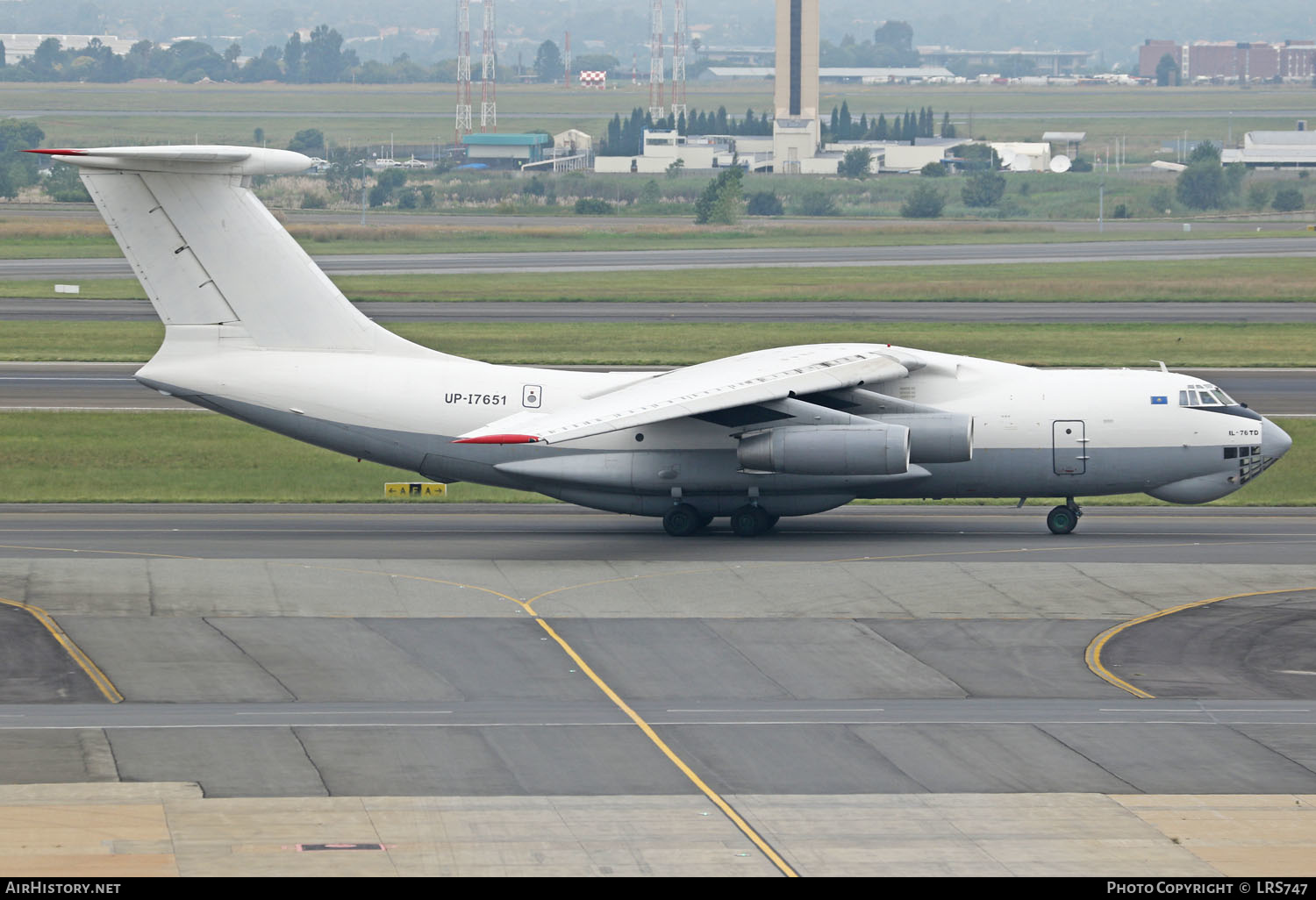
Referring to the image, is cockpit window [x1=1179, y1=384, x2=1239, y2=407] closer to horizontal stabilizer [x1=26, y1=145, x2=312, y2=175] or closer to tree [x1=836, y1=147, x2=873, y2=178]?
horizontal stabilizer [x1=26, y1=145, x2=312, y2=175]

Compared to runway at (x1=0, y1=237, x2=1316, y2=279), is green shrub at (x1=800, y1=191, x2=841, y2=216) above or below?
above

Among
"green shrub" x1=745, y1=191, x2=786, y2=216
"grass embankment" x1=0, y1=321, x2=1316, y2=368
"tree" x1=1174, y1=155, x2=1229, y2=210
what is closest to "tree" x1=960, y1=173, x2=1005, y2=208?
"tree" x1=1174, y1=155, x2=1229, y2=210

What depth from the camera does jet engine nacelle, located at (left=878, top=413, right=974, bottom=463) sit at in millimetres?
34406

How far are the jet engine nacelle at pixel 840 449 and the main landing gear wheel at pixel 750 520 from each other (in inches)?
86.4

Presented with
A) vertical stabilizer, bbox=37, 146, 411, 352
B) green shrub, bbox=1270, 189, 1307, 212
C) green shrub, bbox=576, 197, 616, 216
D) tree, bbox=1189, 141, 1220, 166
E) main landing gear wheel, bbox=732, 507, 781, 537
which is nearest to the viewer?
vertical stabilizer, bbox=37, 146, 411, 352

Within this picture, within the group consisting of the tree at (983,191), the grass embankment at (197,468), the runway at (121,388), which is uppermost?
the tree at (983,191)

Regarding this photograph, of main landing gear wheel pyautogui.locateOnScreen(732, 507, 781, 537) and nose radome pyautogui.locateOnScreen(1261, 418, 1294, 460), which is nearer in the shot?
nose radome pyautogui.locateOnScreen(1261, 418, 1294, 460)

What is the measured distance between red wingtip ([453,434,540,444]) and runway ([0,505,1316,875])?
2.71 meters

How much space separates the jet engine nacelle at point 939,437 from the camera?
34.4 meters

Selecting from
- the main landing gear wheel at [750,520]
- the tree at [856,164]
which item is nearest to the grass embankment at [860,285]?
the main landing gear wheel at [750,520]

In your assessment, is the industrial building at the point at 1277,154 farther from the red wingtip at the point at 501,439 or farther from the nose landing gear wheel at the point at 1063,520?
the red wingtip at the point at 501,439

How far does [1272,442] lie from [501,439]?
1662 centimetres

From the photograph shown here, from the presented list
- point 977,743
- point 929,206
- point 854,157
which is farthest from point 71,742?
point 854,157

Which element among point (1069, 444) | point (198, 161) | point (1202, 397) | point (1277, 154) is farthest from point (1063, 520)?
point (1277, 154)
